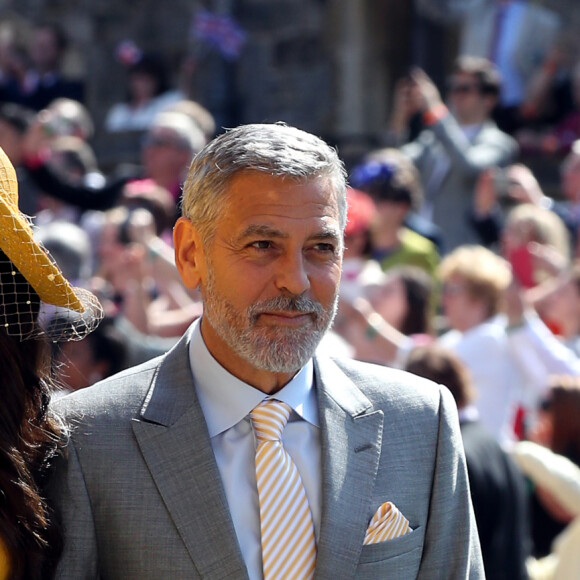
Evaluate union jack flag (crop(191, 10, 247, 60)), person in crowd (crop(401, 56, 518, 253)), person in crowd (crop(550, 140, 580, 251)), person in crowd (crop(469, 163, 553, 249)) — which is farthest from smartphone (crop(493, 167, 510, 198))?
union jack flag (crop(191, 10, 247, 60))

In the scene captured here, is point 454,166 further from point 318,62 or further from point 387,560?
point 387,560

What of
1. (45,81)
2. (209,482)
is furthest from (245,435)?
(45,81)

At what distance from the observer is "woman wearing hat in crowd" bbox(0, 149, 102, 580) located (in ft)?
8.45

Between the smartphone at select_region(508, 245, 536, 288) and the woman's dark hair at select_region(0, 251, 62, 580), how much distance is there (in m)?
3.89

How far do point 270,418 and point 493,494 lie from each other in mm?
2030

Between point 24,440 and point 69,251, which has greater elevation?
point 24,440

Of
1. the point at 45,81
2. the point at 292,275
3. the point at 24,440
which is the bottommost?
the point at 45,81

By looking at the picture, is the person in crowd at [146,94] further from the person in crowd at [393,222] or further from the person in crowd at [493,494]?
the person in crowd at [493,494]

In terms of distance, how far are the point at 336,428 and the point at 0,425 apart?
0.72 meters

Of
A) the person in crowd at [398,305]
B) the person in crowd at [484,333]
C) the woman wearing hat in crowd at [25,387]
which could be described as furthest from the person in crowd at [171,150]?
the woman wearing hat in crowd at [25,387]

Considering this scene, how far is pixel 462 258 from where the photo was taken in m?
6.12

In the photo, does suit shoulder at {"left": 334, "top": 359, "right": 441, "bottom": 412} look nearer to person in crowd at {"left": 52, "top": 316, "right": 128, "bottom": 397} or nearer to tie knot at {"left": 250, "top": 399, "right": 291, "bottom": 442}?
tie knot at {"left": 250, "top": 399, "right": 291, "bottom": 442}

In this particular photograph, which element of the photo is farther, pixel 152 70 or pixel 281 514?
→ pixel 152 70

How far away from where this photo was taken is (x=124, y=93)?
13.8 meters
